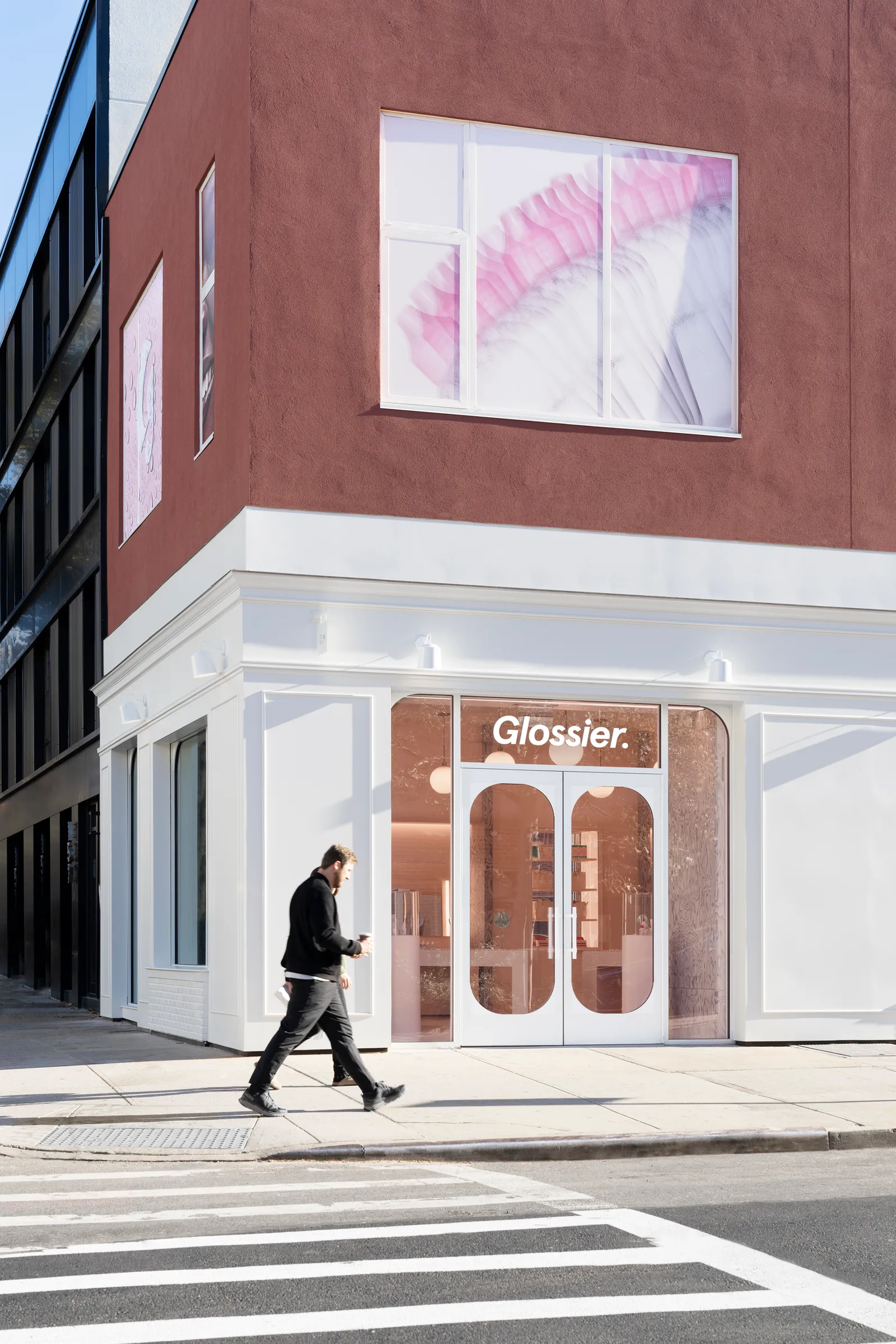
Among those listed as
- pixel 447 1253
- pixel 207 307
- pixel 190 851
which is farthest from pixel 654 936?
pixel 447 1253

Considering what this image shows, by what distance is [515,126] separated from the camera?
16141 mm

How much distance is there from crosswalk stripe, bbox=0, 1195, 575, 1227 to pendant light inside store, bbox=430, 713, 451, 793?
7.40 meters

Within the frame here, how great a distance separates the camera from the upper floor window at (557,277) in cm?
1579

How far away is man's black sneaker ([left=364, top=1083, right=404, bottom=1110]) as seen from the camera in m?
11.5

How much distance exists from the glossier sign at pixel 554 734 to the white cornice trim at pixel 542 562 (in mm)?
1209

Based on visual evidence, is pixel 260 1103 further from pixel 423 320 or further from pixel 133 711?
pixel 133 711

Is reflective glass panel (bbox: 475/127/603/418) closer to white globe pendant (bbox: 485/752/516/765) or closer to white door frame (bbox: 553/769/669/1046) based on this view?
white globe pendant (bbox: 485/752/516/765)

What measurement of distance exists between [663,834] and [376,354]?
5324mm

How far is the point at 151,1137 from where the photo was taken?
10.7 meters

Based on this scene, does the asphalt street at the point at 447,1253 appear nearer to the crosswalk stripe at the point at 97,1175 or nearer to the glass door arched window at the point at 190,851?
the crosswalk stripe at the point at 97,1175

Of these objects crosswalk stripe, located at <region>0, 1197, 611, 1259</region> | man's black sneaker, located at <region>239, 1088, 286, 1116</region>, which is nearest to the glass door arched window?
man's black sneaker, located at <region>239, 1088, 286, 1116</region>

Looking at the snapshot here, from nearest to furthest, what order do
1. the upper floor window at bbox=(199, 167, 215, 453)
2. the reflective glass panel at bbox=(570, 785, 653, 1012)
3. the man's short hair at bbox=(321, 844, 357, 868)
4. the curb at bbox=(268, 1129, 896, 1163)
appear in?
the curb at bbox=(268, 1129, 896, 1163), the man's short hair at bbox=(321, 844, 357, 868), the reflective glass panel at bbox=(570, 785, 653, 1012), the upper floor window at bbox=(199, 167, 215, 453)

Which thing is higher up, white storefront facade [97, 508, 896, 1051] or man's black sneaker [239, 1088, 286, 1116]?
white storefront facade [97, 508, 896, 1051]

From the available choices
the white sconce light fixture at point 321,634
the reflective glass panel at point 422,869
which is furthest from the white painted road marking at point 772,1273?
the white sconce light fixture at point 321,634
